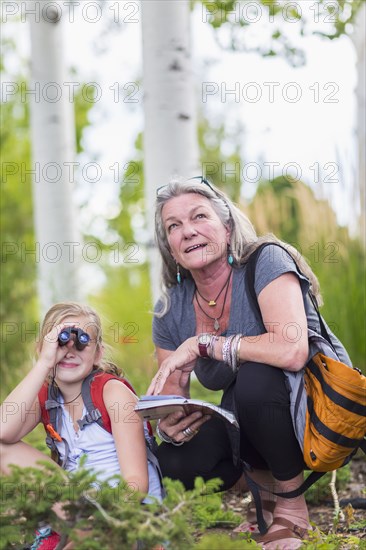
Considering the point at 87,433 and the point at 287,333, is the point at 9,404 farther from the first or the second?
the point at 287,333

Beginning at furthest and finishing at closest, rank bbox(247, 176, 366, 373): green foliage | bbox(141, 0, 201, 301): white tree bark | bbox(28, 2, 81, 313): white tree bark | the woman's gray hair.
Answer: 1. bbox(28, 2, 81, 313): white tree bark
2. bbox(141, 0, 201, 301): white tree bark
3. bbox(247, 176, 366, 373): green foliage
4. the woman's gray hair

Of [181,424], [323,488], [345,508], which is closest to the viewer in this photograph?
[181,424]

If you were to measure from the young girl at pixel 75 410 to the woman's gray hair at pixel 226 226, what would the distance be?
1.81ft

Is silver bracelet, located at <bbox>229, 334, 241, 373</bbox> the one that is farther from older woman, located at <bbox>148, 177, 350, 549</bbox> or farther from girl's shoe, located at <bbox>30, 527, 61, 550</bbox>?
girl's shoe, located at <bbox>30, 527, 61, 550</bbox>

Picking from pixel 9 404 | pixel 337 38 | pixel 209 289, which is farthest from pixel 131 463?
pixel 337 38

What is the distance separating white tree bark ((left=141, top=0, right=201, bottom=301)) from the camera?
5016 millimetres

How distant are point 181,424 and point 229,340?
0.39 metres

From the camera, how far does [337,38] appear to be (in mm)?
5070

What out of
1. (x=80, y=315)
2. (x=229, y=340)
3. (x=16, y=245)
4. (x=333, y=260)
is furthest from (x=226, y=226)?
(x=16, y=245)

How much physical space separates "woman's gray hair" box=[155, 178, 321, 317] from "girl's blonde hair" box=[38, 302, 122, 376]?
47 centimetres

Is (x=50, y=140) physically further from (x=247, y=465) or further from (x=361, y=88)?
(x=247, y=465)

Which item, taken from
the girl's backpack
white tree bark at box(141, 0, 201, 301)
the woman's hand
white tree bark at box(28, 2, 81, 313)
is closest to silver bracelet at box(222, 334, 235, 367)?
the woman's hand

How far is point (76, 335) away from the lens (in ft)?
9.75

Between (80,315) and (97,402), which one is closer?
(97,402)
